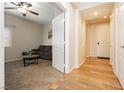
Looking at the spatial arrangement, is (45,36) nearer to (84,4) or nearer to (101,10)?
(84,4)

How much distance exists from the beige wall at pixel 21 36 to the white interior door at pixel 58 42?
9.19ft

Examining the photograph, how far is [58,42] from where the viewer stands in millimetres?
3510

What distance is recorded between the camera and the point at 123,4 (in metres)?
2.10

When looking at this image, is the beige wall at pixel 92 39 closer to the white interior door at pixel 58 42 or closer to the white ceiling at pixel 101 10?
the white ceiling at pixel 101 10

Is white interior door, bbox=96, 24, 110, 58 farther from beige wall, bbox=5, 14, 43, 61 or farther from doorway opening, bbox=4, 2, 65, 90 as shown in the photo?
beige wall, bbox=5, 14, 43, 61

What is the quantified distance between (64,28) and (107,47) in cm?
399

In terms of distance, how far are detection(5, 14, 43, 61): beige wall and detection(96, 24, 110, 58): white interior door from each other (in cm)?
408

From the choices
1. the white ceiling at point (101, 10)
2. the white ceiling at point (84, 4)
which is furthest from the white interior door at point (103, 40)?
the white ceiling at point (84, 4)

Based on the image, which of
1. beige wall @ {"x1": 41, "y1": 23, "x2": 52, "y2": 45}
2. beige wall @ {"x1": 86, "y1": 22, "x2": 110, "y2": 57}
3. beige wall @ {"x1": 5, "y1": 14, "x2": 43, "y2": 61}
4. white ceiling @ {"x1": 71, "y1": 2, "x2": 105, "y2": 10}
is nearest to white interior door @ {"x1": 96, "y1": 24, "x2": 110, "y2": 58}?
beige wall @ {"x1": 86, "y1": 22, "x2": 110, "y2": 57}

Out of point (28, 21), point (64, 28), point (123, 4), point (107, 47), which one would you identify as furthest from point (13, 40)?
point (107, 47)

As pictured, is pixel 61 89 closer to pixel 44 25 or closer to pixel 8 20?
pixel 8 20

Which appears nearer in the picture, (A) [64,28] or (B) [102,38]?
(A) [64,28]

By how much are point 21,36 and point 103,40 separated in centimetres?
504

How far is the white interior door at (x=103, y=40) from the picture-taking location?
19.5 ft
